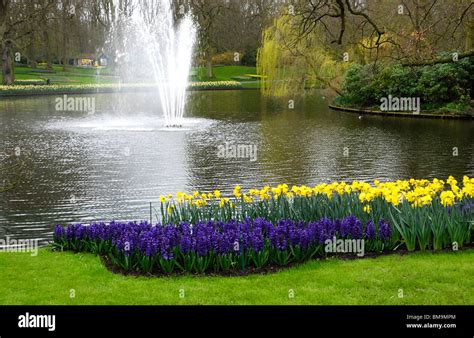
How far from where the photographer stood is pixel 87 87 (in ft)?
171

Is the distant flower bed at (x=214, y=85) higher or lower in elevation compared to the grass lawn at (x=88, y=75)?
lower

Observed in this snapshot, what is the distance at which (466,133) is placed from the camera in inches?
976

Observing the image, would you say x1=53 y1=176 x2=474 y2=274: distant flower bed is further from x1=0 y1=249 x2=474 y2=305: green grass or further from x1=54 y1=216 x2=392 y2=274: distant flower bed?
x1=0 y1=249 x2=474 y2=305: green grass

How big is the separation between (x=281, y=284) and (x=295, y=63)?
30.0 metres

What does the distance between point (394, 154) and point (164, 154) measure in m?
7.25

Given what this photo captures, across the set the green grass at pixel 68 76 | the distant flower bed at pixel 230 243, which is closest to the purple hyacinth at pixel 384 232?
the distant flower bed at pixel 230 243

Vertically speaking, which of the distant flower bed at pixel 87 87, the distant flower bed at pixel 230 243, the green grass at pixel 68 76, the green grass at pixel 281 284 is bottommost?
the green grass at pixel 281 284

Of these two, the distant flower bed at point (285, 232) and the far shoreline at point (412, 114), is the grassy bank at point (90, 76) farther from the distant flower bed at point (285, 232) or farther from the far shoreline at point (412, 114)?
the distant flower bed at point (285, 232)

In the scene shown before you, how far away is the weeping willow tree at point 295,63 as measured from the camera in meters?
35.3

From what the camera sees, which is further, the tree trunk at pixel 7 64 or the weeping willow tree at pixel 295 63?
the tree trunk at pixel 7 64

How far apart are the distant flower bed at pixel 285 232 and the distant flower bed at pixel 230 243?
0.04 feet
